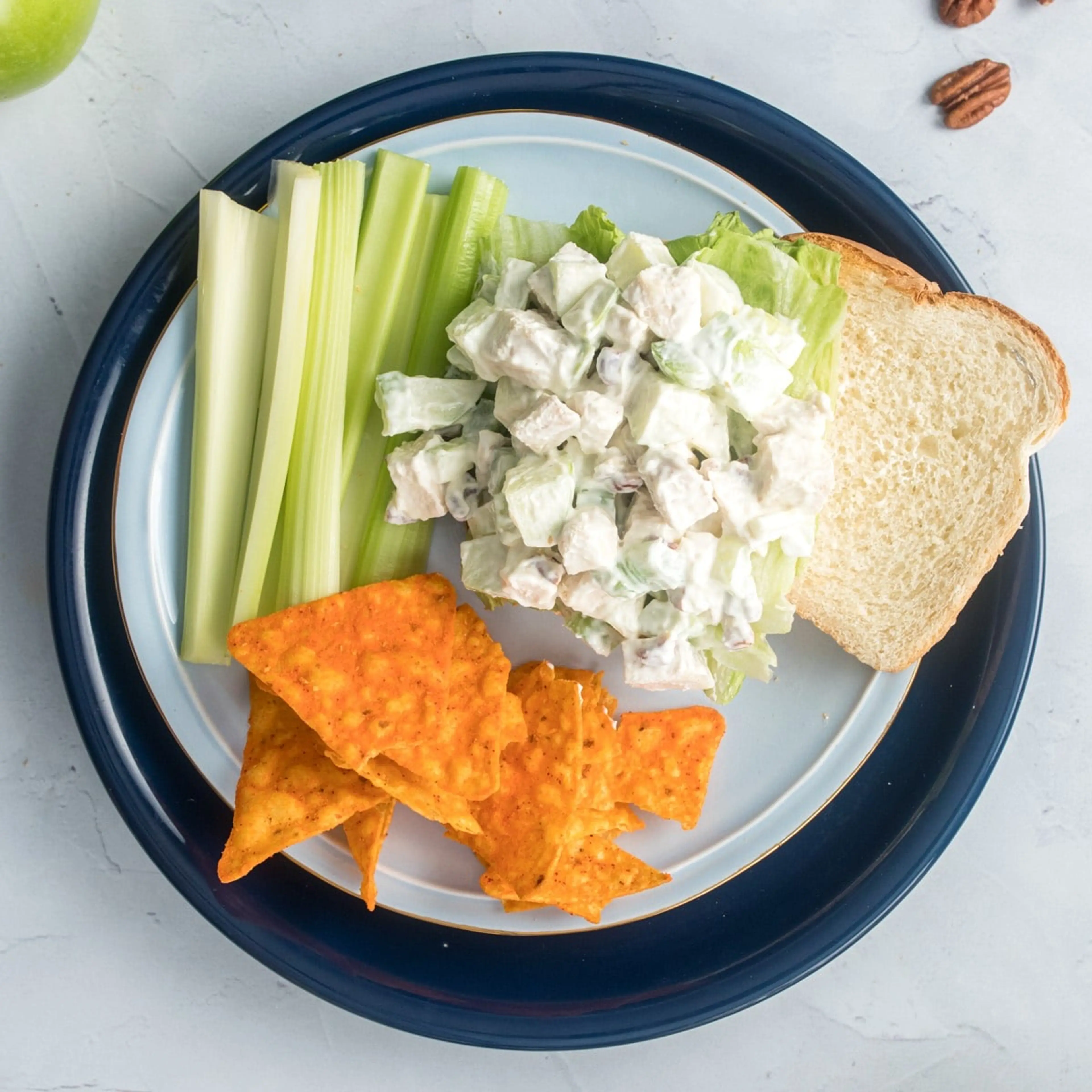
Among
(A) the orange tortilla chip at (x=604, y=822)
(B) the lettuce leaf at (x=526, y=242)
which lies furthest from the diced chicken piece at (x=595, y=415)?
(A) the orange tortilla chip at (x=604, y=822)

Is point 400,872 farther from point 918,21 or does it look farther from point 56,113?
point 918,21

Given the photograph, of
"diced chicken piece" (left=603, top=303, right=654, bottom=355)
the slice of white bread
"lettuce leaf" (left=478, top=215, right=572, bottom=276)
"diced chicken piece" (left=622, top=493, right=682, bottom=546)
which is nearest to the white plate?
"lettuce leaf" (left=478, top=215, right=572, bottom=276)

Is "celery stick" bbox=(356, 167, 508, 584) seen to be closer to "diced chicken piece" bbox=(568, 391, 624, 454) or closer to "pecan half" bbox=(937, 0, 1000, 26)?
"diced chicken piece" bbox=(568, 391, 624, 454)

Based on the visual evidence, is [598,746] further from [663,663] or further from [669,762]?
[663,663]

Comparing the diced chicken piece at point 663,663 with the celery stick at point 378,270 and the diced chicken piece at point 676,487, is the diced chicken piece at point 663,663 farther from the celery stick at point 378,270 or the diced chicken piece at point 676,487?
the celery stick at point 378,270

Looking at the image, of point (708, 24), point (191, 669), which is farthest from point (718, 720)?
point (708, 24)

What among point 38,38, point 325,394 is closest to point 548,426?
point 325,394
